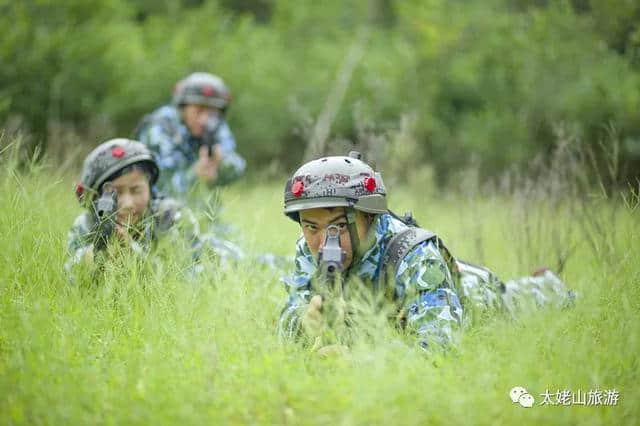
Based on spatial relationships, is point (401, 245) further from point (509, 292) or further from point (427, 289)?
point (509, 292)

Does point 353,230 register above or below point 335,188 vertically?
below

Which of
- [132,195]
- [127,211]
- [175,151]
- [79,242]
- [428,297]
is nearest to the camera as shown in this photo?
[428,297]

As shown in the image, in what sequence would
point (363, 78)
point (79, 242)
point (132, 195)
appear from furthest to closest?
1. point (363, 78)
2. point (132, 195)
3. point (79, 242)

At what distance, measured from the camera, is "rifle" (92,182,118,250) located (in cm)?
489

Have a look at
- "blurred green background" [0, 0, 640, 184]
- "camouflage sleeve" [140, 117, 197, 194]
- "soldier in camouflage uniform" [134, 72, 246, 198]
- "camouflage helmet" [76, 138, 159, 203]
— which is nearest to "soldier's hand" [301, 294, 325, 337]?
"camouflage helmet" [76, 138, 159, 203]

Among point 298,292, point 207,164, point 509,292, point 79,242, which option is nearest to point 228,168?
point 207,164

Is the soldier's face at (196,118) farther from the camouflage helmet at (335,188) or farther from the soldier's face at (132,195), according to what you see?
the camouflage helmet at (335,188)

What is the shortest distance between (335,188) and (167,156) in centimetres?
438

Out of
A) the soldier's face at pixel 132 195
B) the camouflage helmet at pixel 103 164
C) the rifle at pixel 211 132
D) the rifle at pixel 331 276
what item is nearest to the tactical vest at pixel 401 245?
the rifle at pixel 331 276

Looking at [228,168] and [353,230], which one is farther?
[228,168]

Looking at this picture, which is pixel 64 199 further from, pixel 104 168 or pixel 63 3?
pixel 63 3

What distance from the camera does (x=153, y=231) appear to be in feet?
17.4

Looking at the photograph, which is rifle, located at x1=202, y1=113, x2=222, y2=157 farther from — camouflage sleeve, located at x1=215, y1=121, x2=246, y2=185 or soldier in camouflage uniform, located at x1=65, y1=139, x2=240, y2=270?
soldier in camouflage uniform, located at x1=65, y1=139, x2=240, y2=270

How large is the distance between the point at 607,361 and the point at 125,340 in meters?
2.41
